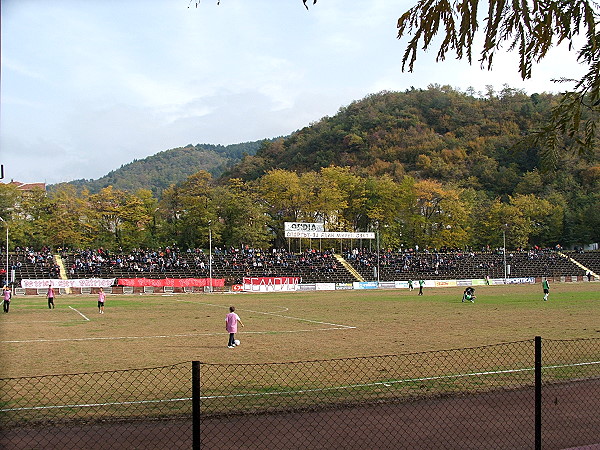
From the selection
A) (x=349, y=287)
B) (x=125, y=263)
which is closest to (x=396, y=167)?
(x=349, y=287)

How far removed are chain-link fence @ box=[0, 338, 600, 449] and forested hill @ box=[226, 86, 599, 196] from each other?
→ 4368 inches

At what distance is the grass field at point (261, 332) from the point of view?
57.8ft

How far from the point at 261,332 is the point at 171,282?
40.3 m

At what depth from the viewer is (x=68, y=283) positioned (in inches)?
2304

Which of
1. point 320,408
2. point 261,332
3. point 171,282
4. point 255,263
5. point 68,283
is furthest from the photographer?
point 255,263

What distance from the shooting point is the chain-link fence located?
891 cm

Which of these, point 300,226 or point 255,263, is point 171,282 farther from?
point 300,226

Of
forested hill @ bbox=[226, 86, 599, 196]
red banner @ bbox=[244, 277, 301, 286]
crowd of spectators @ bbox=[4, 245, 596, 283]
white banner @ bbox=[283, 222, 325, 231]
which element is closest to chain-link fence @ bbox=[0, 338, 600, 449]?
red banner @ bbox=[244, 277, 301, 286]

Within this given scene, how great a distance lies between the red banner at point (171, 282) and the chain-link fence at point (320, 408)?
4872 centimetres

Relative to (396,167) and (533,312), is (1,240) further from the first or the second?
(396,167)

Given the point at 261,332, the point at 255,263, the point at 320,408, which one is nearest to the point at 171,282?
the point at 255,263

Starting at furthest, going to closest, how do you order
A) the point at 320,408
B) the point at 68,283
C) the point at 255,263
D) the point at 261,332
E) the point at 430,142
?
the point at 430,142
the point at 255,263
the point at 68,283
the point at 261,332
the point at 320,408

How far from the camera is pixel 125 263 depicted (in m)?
65.4

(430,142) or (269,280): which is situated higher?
(430,142)
